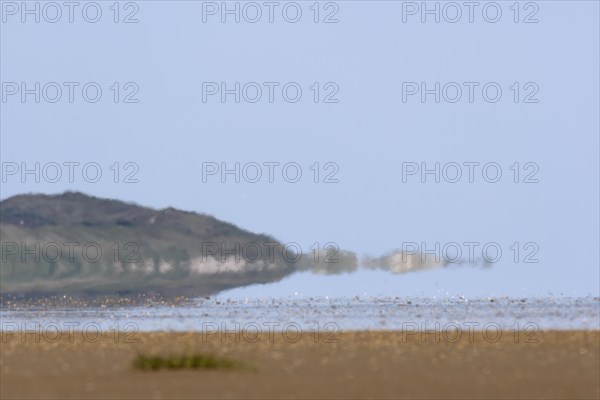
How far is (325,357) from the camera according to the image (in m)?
39.5

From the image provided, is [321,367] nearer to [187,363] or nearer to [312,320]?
[187,363]

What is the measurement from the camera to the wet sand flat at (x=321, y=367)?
3125cm

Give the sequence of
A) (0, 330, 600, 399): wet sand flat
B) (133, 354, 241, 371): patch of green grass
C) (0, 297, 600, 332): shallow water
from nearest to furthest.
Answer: (0, 330, 600, 399): wet sand flat → (133, 354, 241, 371): patch of green grass → (0, 297, 600, 332): shallow water

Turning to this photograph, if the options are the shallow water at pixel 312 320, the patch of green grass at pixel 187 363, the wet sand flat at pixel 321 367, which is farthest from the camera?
the shallow water at pixel 312 320

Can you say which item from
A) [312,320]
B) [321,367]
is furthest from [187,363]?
[312,320]

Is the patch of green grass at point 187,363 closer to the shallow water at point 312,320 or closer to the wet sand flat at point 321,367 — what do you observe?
the wet sand flat at point 321,367

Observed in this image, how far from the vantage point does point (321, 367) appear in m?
36.6

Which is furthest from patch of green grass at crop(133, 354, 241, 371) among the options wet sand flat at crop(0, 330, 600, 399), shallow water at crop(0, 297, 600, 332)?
shallow water at crop(0, 297, 600, 332)

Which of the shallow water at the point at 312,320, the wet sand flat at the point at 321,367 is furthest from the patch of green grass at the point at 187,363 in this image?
the shallow water at the point at 312,320

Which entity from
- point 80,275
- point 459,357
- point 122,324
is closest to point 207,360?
point 459,357

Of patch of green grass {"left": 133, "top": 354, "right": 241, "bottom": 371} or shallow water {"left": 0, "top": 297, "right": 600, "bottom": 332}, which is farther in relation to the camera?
shallow water {"left": 0, "top": 297, "right": 600, "bottom": 332}

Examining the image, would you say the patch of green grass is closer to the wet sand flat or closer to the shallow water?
the wet sand flat

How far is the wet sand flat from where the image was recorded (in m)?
31.2

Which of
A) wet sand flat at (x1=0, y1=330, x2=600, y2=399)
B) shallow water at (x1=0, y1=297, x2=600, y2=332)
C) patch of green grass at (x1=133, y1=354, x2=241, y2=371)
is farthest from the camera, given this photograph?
shallow water at (x1=0, y1=297, x2=600, y2=332)
